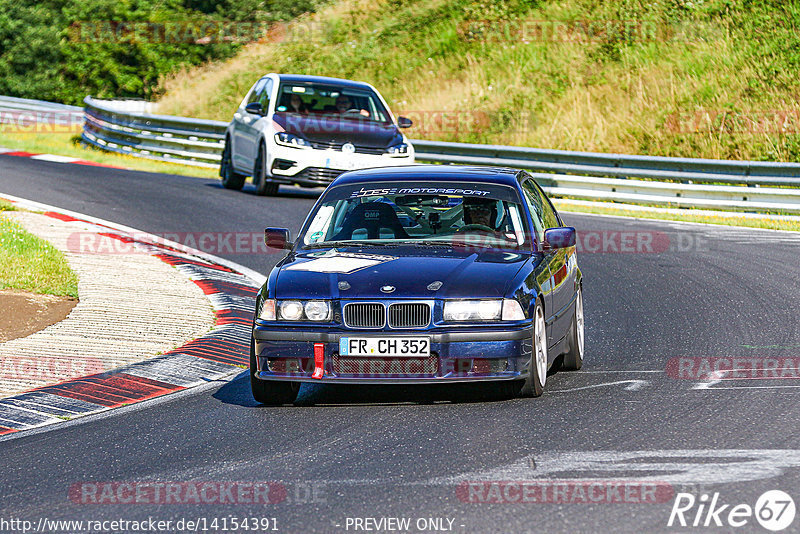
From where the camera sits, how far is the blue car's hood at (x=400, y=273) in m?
7.75

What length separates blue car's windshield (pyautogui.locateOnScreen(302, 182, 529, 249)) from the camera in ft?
29.2

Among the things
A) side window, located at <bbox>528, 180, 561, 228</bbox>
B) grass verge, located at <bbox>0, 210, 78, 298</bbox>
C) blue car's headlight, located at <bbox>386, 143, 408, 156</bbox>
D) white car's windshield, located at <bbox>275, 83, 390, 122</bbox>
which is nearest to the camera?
side window, located at <bbox>528, 180, 561, 228</bbox>

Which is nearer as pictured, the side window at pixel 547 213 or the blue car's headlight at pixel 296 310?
the blue car's headlight at pixel 296 310

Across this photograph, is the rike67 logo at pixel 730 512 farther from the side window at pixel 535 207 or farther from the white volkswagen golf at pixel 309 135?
the white volkswagen golf at pixel 309 135

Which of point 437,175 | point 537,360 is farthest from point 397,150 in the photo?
point 537,360

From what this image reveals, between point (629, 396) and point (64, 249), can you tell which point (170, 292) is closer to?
point (64, 249)

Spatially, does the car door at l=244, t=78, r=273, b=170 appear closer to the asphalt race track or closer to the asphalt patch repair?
the asphalt patch repair

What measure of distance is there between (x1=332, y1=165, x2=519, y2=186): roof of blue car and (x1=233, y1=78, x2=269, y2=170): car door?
11.5m

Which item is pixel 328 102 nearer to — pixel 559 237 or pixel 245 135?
pixel 245 135

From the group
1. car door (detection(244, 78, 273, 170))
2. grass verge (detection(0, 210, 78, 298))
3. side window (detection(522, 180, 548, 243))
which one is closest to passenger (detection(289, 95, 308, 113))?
car door (detection(244, 78, 273, 170))

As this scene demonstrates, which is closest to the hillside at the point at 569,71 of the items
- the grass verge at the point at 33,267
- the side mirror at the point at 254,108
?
the side mirror at the point at 254,108

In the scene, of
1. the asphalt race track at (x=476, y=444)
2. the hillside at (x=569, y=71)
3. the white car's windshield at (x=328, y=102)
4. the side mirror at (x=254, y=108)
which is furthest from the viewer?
the hillside at (x=569, y=71)

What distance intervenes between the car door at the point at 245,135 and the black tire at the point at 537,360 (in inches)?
522

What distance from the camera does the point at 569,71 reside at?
3250cm
